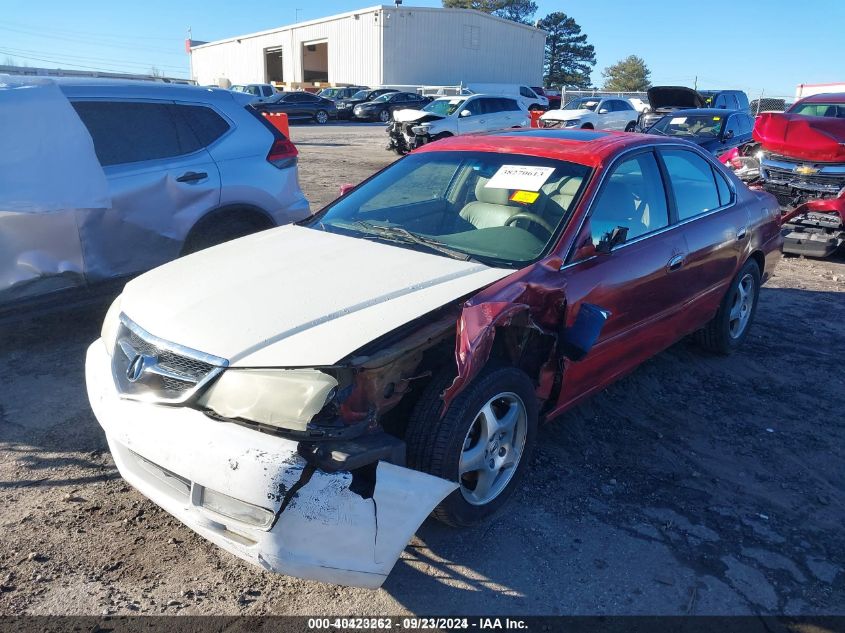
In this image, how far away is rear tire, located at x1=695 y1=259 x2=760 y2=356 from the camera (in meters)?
4.86

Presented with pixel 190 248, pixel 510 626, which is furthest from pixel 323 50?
pixel 510 626

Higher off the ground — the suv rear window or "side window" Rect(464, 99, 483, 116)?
the suv rear window

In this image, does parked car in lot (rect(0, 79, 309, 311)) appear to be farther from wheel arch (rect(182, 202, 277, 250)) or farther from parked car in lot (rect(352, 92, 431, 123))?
parked car in lot (rect(352, 92, 431, 123))

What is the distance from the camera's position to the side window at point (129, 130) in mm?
4695

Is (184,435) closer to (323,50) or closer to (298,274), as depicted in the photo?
(298,274)

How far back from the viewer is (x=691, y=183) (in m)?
4.42

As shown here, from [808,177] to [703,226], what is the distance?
16.5ft

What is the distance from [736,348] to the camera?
17.1 ft

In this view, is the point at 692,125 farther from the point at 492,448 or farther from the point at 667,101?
the point at 492,448

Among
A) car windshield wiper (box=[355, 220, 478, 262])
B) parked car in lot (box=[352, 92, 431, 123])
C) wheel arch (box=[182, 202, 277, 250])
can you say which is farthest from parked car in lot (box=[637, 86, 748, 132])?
parked car in lot (box=[352, 92, 431, 123])

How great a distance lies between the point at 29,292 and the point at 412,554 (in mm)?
3083

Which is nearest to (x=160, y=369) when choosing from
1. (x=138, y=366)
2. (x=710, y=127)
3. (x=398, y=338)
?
(x=138, y=366)

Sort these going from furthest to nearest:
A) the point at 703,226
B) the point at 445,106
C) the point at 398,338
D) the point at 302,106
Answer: the point at 302,106, the point at 445,106, the point at 703,226, the point at 398,338

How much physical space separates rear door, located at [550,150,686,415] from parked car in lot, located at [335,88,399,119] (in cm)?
3157
